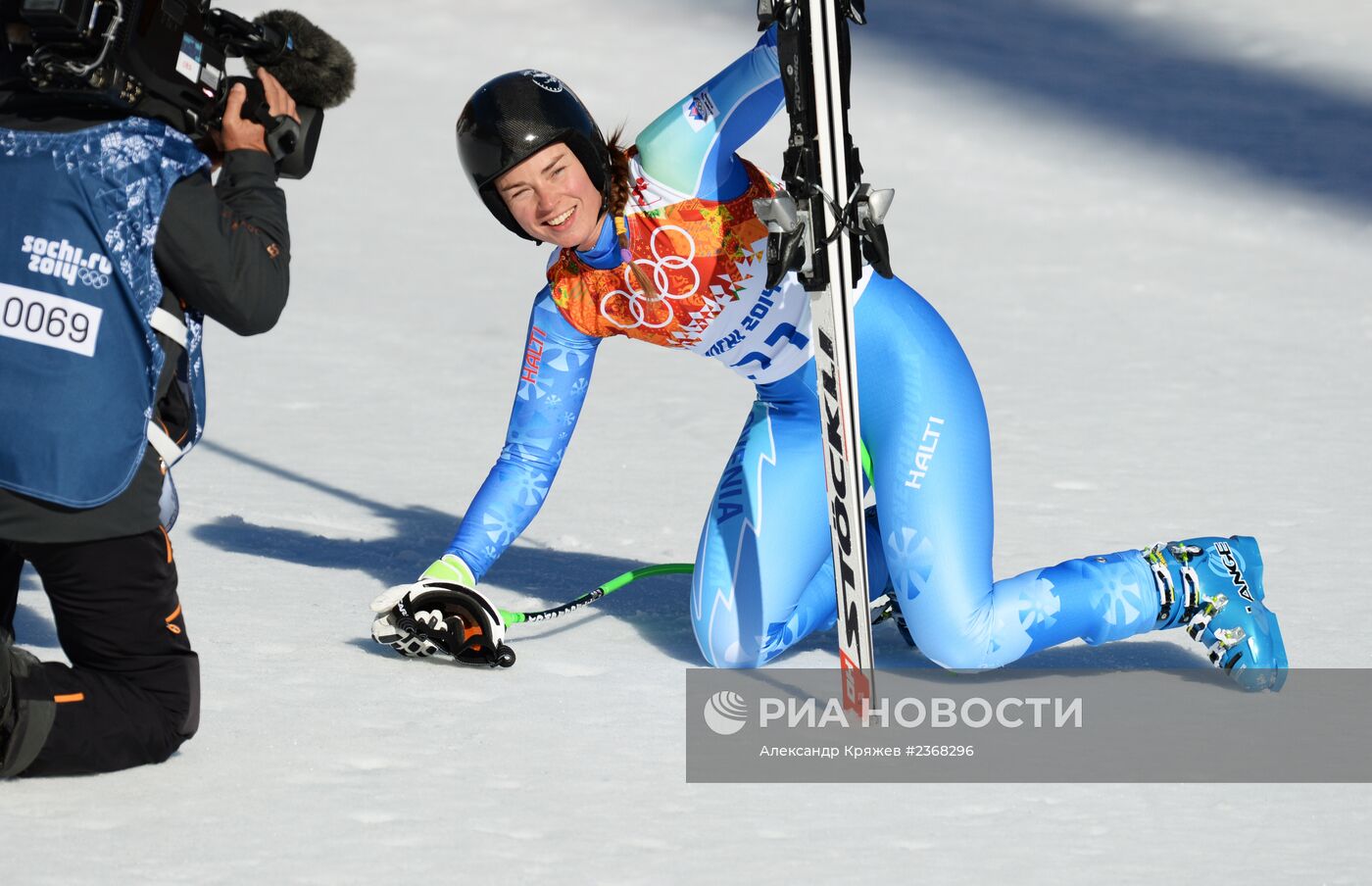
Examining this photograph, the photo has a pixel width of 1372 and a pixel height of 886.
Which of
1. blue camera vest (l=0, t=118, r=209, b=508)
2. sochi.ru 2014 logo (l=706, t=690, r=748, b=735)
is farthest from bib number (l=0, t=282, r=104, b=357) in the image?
sochi.ru 2014 logo (l=706, t=690, r=748, b=735)

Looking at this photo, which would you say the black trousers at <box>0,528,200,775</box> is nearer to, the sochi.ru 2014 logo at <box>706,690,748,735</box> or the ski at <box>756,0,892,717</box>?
the sochi.ru 2014 logo at <box>706,690,748,735</box>

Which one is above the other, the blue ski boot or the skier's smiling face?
the skier's smiling face

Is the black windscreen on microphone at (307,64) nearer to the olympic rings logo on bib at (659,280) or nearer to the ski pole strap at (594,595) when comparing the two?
the olympic rings logo on bib at (659,280)

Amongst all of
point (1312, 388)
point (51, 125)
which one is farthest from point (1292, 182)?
point (51, 125)

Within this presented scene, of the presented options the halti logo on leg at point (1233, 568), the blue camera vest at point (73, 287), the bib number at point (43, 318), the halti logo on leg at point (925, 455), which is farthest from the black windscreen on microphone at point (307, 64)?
the halti logo on leg at point (1233, 568)

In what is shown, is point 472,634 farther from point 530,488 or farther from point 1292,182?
point 1292,182

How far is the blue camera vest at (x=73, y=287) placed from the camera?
115 inches

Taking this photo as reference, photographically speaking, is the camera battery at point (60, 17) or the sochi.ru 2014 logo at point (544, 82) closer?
the camera battery at point (60, 17)

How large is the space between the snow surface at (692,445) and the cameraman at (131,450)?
119 millimetres

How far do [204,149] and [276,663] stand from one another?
3.74 feet

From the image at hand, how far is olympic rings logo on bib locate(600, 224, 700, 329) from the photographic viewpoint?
3752 mm

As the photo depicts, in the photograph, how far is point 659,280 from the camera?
3.79m

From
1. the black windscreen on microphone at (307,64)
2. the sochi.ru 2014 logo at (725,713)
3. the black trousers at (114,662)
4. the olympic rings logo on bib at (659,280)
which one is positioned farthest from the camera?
the olympic rings logo on bib at (659,280)

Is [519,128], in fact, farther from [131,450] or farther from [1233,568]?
[1233,568]
